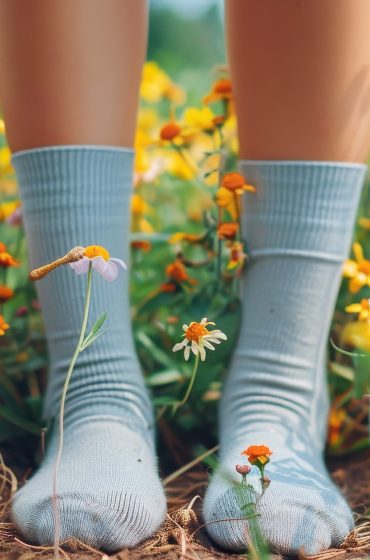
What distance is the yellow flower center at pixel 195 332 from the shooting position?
0.71 m

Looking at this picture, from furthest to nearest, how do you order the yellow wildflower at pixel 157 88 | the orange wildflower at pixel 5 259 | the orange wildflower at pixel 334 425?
1. the yellow wildflower at pixel 157 88
2. the orange wildflower at pixel 334 425
3. the orange wildflower at pixel 5 259

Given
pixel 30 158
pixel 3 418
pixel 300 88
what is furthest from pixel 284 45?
pixel 3 418

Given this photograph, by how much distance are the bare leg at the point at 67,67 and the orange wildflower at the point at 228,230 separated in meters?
0.15

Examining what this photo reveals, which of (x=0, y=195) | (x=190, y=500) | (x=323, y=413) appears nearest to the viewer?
(x=190, y=500)

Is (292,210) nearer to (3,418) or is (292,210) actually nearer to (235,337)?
(235,337)

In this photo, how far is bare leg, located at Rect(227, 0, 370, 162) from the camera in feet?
2.71

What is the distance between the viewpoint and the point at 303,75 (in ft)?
2.77

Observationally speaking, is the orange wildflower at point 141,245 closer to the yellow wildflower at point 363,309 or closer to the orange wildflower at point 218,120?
the orange wildflower at point 218,120

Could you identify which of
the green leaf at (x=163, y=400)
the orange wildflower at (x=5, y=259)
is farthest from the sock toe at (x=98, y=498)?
the orange wildflower at (x=5, y=259)

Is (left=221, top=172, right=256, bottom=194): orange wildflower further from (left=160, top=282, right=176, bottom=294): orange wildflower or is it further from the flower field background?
(left=160, top=282, right=176, bottom=294): orange wildflower

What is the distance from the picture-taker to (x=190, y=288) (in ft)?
3.23

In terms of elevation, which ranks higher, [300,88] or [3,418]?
[300,88]

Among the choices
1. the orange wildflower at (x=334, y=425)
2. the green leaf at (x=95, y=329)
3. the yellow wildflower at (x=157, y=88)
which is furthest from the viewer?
the yellow wildflower at (x=157, y=88)

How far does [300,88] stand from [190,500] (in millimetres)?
432
